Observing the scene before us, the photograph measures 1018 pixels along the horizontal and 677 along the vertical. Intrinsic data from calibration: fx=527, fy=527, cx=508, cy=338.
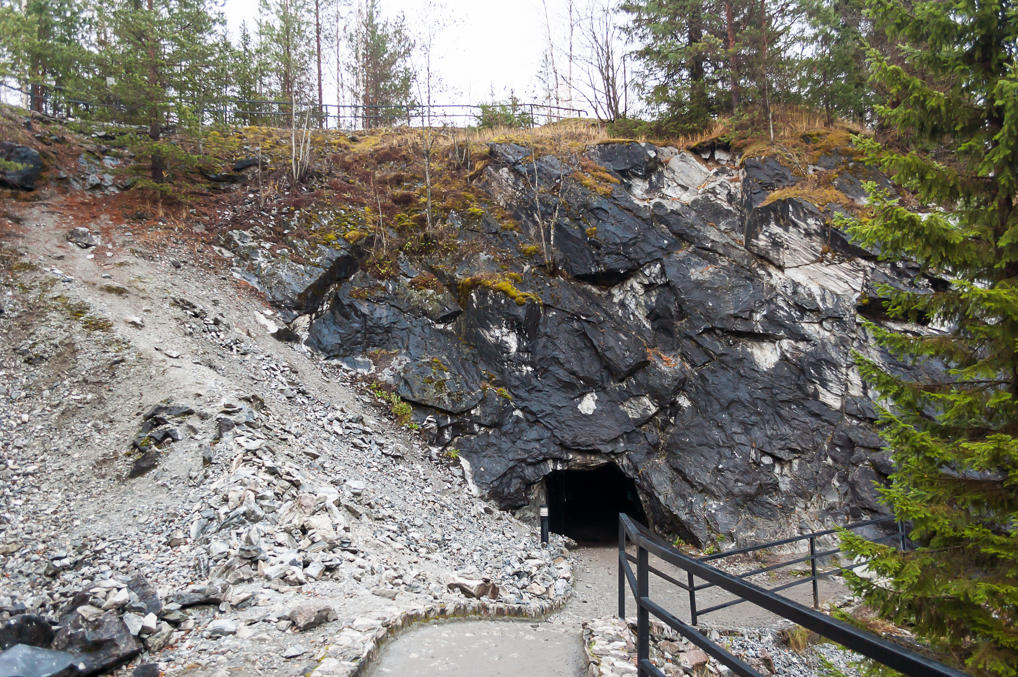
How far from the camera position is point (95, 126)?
14844 millimetres

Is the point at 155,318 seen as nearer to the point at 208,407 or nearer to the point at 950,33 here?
the point at 208,407

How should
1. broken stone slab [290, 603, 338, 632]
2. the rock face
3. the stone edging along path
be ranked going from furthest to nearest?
the rock face → broken stone slab [290, 603, 338, 632] → the stone edging along path

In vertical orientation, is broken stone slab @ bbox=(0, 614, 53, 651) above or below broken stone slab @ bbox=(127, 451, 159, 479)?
below

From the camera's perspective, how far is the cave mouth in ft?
52.2

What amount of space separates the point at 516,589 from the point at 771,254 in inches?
465

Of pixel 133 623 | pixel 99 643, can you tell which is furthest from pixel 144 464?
pixel 99 643

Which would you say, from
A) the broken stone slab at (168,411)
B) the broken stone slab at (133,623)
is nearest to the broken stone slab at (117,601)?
Result: the broken stone slab at (133,623)

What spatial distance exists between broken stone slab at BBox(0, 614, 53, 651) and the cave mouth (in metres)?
12.0

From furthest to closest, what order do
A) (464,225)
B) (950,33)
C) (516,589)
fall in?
(464,225), (516,589), (950,33)

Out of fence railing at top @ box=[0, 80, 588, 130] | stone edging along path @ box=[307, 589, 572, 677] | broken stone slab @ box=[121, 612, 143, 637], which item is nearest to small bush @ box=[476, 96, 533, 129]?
fence railing at top @ box=[0, 80, 588, 130]

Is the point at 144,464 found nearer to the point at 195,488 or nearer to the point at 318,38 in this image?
the point at 195,488

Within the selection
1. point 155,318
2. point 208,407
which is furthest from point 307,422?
point 155,318

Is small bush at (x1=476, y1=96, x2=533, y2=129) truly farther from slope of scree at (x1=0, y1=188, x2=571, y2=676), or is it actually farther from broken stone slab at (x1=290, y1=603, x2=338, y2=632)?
broken stone slab at (x1=290, y1=603, x2=338, y2=632)

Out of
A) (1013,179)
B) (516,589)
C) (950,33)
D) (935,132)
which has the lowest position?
(516,589)
